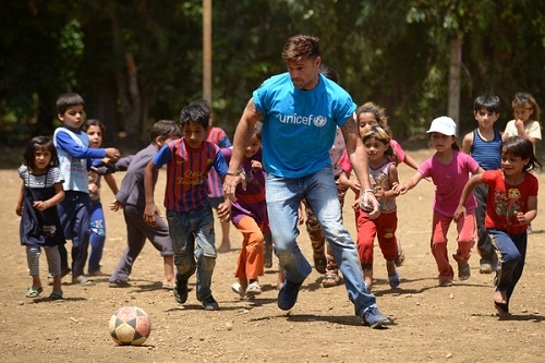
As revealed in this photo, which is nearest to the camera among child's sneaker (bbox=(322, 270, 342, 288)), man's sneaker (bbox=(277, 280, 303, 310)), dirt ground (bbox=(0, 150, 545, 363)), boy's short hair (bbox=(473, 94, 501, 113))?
dirt ground (bbox=(0, 150, 545, 363))

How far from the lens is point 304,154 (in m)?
8.53

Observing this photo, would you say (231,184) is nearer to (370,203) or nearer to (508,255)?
(370,203)

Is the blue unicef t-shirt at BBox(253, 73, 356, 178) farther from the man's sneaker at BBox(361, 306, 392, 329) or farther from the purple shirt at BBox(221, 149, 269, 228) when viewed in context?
the purple shirt at BBox(221, 149, 269, 228)

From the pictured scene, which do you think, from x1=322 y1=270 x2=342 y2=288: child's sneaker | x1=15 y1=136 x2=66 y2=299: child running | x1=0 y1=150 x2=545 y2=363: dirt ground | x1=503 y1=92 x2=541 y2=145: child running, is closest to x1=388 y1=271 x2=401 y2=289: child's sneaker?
x1=0 y1=150 x2=545 y2=363: dirt ground

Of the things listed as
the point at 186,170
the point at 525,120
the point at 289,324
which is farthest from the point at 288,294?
the point at 525,120

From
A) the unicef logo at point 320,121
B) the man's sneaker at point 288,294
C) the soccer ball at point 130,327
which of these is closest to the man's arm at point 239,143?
the unicef logo at point 320,121

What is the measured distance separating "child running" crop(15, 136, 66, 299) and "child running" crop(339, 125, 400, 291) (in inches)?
101

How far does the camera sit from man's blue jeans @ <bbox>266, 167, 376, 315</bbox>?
331 inches

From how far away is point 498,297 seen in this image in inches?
346

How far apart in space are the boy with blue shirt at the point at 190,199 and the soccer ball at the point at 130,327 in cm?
152

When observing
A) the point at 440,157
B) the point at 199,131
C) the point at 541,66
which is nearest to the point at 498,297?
the point at 440,157

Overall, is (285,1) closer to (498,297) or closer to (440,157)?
(440,157)

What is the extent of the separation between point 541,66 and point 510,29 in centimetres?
121

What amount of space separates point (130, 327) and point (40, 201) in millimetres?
2603
